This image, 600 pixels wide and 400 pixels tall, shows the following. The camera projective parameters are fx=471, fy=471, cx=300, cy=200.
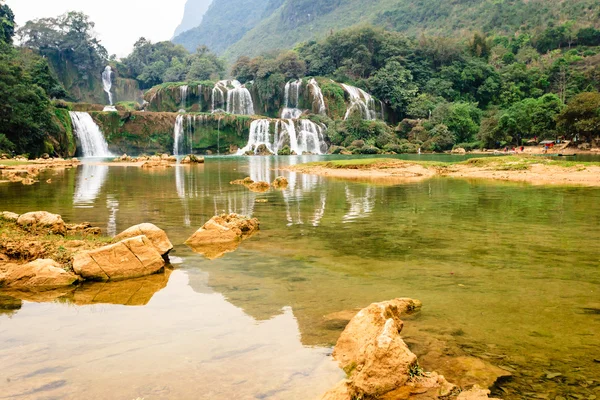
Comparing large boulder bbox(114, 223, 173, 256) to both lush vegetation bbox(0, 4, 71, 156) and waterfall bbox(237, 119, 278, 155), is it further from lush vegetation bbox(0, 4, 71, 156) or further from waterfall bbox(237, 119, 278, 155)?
waterfall bbox(237, 119, 278, 155)

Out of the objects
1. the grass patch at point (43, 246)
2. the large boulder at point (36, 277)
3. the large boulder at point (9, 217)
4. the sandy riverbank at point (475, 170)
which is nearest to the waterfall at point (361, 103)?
the sandy riverbank at point (475, 170)

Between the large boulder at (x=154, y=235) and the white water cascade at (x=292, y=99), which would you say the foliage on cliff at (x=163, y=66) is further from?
the large boulder at (x=154, y=235)

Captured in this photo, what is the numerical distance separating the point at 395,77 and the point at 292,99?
17.9m

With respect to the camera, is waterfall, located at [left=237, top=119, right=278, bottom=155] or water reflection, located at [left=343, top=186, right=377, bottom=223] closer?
water reflection, located at [left=343, top=186, right=377, bottom=223]

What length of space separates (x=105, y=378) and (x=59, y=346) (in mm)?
902

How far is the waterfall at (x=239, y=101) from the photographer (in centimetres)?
7331

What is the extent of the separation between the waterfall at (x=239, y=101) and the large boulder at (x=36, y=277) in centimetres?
6880

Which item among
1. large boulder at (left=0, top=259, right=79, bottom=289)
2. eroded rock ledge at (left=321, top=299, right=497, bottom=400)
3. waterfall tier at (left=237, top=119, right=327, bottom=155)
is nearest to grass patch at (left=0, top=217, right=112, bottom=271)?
large boulder at (left=0, top=259, right=79, bottom=289)

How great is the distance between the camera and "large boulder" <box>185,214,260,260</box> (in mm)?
8113

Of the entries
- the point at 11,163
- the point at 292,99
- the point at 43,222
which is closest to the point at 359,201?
the point at 43,222

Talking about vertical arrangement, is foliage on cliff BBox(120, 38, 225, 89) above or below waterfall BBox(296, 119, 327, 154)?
above

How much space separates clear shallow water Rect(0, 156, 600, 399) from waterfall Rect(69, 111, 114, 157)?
49297 millimetres

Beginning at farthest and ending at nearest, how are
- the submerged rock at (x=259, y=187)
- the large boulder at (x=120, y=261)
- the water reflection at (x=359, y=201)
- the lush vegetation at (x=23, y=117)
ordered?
the lush vegetation at (x=23, y=117) → the submerged rock at (x=259, y=187) → the water reflection at (x=359, y=201) → the large boulder at (x=120, y=261)

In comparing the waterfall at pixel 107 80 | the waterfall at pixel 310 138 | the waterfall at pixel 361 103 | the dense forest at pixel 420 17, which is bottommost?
the waterfall at pixel 310 138
